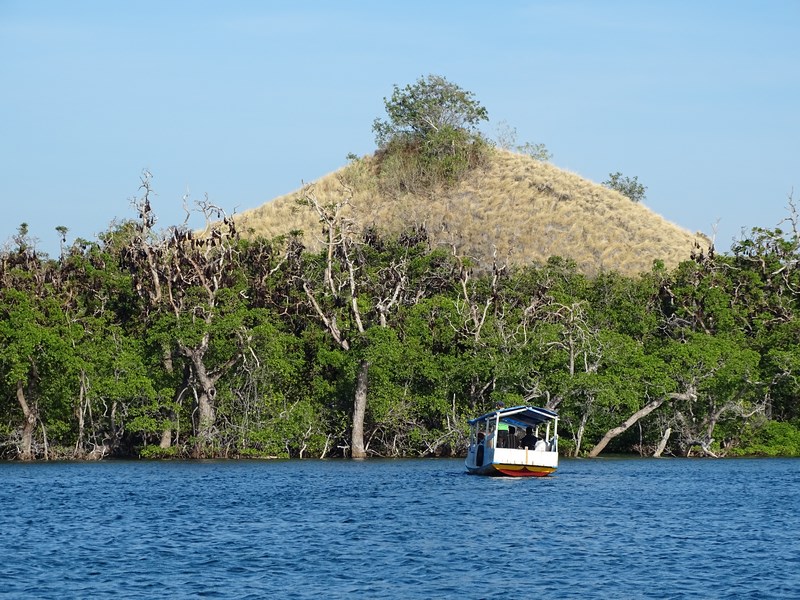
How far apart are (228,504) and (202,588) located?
1724cm

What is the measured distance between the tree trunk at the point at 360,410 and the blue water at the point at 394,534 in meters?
9.35

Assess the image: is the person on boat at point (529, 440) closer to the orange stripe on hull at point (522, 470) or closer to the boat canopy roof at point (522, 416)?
the boat canopy roof at point (522, 416)

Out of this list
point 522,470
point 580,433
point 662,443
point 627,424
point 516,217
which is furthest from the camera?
point 516,217

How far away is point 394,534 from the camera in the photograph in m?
38.6

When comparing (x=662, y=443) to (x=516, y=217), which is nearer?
(x=662, y=443)

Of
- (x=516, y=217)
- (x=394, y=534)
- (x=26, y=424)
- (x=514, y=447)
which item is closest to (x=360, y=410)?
(x=514, y=447)

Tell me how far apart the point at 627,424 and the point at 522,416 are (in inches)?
527

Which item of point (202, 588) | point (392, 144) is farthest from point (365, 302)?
point (392, 144)

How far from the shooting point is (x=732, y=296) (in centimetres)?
8156

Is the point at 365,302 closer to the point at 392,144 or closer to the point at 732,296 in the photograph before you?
the point at 732,296

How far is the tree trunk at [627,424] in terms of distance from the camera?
2758 inches

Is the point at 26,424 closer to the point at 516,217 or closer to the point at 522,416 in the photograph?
the point at 522,416

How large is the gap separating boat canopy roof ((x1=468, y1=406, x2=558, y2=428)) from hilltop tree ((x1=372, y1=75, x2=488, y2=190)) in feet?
230

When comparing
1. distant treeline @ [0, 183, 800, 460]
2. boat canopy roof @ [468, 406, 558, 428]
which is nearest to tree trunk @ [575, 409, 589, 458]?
distant treeline @ [0, 183, 800, 460]
